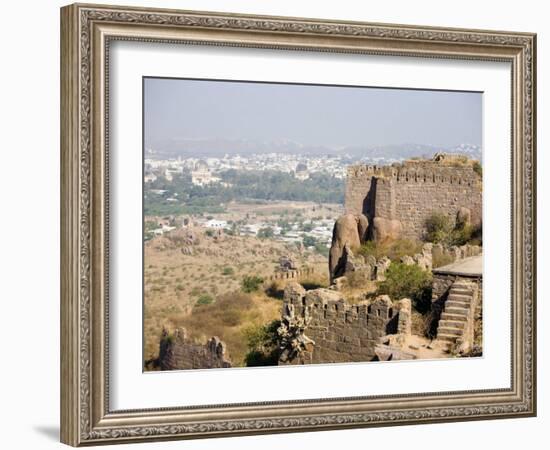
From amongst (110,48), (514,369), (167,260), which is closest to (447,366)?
(514,369)

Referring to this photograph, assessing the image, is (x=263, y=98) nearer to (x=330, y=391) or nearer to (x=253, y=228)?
(x=253, y=228)

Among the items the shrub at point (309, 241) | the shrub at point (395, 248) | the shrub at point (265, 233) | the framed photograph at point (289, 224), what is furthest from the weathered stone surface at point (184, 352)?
→ the shrub at point (395, 248)

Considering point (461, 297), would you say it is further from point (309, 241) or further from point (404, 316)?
point (309, 241)

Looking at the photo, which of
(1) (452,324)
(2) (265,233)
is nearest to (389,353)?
(1) (452,324)

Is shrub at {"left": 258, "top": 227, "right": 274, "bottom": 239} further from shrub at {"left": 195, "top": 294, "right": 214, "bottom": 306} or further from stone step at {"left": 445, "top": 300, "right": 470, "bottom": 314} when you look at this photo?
stone step at {"left": 445, "top": 300, "right": 470, "bottom": 314}

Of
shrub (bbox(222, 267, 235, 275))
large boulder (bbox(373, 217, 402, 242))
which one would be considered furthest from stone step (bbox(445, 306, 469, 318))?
shrub (bbox(222, 267, 235, 275))

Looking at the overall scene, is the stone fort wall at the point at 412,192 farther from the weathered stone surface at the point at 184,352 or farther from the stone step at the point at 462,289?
the weathered stone surface at the point at 184,352
